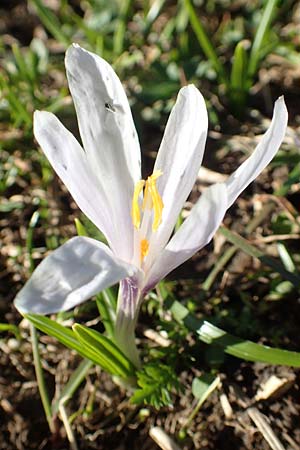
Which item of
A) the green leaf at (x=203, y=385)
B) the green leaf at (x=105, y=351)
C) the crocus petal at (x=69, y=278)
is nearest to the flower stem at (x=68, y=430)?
the green leaf at (x=105, y=351)

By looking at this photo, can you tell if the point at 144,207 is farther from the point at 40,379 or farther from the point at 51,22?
the point at 51,22

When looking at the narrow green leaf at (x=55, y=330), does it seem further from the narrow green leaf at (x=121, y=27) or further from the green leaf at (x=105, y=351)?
the narrow green leaf at (x=121, y=27)

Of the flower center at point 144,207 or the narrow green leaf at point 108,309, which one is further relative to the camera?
the narrow green leaf at point 108,309

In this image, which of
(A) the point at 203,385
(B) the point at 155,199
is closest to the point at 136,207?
(B) the point at 155,199

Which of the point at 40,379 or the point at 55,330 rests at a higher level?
the point at 55,330

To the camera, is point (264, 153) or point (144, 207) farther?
point (144, 207)

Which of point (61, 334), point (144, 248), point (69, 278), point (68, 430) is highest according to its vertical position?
point (69, 278)

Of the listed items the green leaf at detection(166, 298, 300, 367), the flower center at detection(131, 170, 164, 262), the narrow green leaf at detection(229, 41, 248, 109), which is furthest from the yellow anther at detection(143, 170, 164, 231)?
the narrow green leaf at detection(229, 41, 248, 109)
